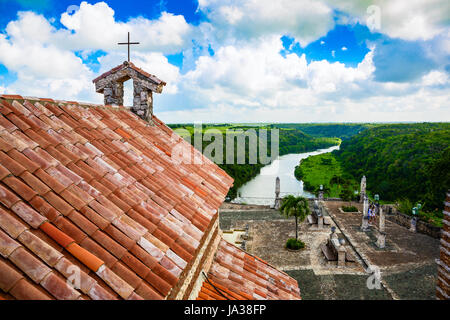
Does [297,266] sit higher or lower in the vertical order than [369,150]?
lower

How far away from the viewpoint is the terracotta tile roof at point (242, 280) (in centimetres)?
472

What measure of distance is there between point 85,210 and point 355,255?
16.8 meters

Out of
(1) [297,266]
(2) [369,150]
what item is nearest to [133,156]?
(1) [297,266]

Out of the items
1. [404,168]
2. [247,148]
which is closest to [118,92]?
[404,168]

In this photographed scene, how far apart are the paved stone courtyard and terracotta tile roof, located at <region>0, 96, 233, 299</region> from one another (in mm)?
10692

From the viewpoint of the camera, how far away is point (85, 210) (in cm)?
286

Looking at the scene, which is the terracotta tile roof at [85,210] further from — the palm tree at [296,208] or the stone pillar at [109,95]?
the palm tree at [296,208]

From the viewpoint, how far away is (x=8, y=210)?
2.39m

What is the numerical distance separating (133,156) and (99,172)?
1055 mm

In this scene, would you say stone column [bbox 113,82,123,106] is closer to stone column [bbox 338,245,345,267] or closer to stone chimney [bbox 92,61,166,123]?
stone chimney [bbox 92,61,166,123]

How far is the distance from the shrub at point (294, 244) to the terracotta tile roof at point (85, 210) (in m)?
13.4

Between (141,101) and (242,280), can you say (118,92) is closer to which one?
(141,101)

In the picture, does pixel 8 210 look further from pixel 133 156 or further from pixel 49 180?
pixel 133 156

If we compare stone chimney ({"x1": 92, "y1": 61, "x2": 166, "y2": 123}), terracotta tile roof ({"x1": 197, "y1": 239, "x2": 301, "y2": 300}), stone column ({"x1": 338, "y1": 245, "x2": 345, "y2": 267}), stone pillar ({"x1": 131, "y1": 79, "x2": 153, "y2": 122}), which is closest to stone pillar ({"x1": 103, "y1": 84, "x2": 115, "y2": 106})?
stone chimney ({"x1": 92, "y1": 61, "x2": 166, "y2": 123})
